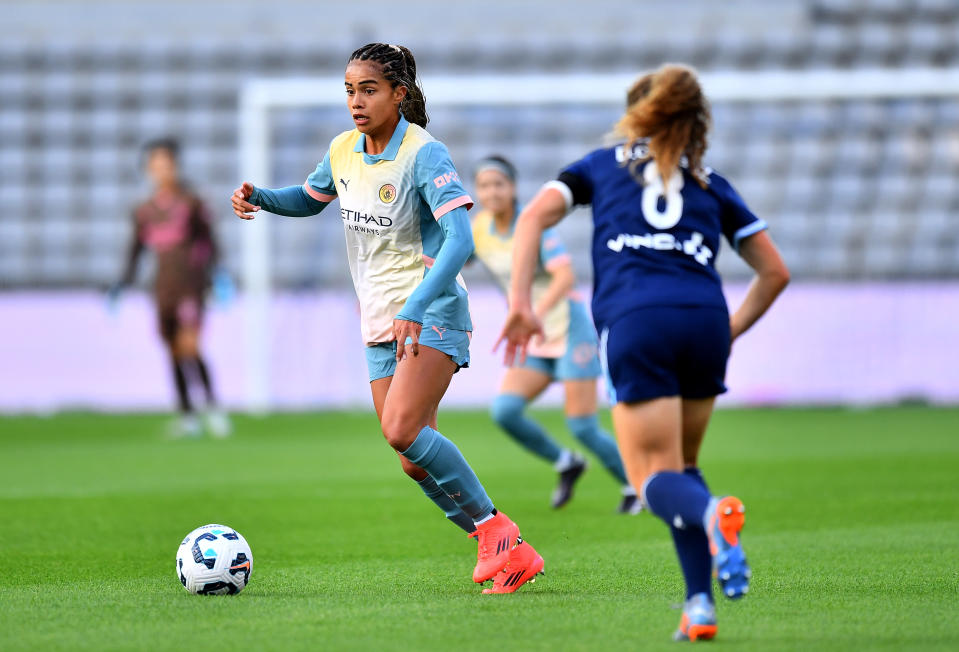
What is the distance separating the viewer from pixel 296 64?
66.1ft

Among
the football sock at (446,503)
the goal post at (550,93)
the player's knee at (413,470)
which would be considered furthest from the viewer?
the goal post at (550,93)

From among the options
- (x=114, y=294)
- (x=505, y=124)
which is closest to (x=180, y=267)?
(x=114, y=294)

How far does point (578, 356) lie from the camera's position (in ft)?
26.3

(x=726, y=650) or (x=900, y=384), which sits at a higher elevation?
(x=726, y=650)

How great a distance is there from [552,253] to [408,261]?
287 centimetres

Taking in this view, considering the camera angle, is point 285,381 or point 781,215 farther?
point 781,215

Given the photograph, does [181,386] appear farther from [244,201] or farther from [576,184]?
[576,184]

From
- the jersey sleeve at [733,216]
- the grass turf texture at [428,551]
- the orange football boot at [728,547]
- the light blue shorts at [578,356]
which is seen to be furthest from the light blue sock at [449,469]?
the light blue shorts at [578,356]

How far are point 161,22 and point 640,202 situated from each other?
18.7 meters

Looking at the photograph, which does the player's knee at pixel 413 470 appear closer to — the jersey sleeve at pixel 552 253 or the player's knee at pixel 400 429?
the player's knee at pixel 400 429

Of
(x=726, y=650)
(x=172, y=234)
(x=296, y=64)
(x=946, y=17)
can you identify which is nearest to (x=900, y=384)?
(x=946, y=17)

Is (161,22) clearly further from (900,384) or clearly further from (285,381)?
(900,384)

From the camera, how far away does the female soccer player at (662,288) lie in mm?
3879

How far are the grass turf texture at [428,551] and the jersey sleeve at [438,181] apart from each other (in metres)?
1.35
